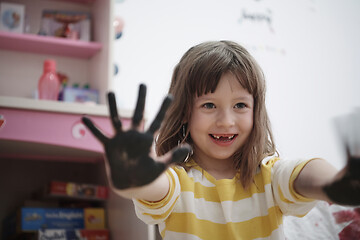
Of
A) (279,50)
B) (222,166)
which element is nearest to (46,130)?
(222,166)

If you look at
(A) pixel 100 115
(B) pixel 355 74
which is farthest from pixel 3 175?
(B) pixel 355 74

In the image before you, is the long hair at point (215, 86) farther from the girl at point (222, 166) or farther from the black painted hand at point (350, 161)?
the black painted hand at point (350, 161)

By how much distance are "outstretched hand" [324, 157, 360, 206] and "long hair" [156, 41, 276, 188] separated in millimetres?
276

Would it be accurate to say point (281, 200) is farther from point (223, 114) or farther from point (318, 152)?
point (318, 152)

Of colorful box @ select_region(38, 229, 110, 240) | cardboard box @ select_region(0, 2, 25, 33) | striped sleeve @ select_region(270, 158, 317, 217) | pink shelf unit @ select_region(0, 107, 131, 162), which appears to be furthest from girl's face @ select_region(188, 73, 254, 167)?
cardboard box @ select_region(0, 2, 25, 33)

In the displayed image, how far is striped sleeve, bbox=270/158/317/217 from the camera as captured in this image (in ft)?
2.43

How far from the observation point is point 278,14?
2377 millimetres

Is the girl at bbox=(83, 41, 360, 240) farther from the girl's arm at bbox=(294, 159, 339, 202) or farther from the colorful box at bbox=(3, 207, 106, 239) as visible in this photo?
the colorful box at bbox=(3, 207, 106, 239)

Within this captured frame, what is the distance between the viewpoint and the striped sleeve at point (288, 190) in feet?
2.43

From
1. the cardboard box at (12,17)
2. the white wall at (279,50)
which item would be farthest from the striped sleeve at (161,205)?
the cardboard box at (12,17)

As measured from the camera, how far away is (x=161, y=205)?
739 mm

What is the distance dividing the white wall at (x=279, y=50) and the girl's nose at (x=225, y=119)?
109cm

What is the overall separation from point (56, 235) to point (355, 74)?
2028mm

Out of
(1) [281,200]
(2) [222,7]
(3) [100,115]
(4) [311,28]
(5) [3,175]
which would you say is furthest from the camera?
(4) [311,28]
